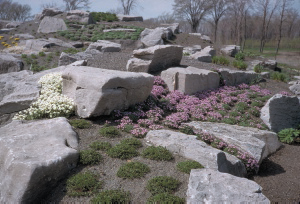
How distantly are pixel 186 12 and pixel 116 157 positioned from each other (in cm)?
3913

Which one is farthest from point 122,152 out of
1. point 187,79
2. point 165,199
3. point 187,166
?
point 187,79

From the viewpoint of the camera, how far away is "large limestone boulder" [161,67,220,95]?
411 inches

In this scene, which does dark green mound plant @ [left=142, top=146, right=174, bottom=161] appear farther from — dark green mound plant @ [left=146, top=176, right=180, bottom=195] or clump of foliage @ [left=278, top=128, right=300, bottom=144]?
clump of foliage @ [left=278, top=128, right=300, bottom=144]

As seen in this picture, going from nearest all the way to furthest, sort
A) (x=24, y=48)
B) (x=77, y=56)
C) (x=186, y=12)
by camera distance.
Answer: (x=77, y=56) < (x=24, y=48) < (x=186, y=12)

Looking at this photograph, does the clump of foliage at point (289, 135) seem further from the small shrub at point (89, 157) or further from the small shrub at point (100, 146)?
the small shrub at point (89, 157)

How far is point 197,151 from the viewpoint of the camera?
18.7 ft

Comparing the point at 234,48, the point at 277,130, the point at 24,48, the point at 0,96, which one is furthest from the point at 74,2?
the point at 277,130

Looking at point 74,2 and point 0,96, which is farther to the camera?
point 74,2

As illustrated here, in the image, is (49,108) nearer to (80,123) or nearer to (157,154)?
(80,123)

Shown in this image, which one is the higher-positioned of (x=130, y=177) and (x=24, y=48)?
(x=24, y=48)

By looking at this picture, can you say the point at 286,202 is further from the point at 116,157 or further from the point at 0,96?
the point at 0,96

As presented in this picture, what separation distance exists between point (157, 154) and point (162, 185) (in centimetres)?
108

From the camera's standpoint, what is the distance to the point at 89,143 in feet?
20.5

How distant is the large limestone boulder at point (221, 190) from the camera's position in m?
3.89
